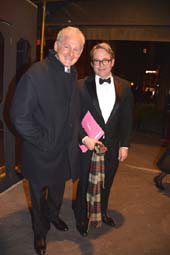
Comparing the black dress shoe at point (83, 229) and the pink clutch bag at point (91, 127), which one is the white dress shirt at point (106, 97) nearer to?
the pink clutch bag at point (91, 127)

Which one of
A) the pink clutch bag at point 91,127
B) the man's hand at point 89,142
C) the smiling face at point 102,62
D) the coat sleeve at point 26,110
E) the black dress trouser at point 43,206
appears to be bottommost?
the black dress trouser at point 43,206

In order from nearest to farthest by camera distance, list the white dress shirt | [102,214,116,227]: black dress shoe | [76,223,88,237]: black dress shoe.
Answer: the white dress shirt, [76,223,88,237]: black dress shoe, [102,214,116,227]: black dress shoe

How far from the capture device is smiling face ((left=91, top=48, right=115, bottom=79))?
2.66m

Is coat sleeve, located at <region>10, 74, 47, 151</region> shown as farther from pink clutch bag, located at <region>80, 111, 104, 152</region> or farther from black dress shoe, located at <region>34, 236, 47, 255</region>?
black dress shoe, located at <region>34, 236, 47, 255</region>

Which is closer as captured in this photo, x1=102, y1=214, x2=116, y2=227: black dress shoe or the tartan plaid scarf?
the tartan plaid scarf

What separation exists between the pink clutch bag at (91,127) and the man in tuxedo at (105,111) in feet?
0.13

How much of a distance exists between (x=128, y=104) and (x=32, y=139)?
3.49ft

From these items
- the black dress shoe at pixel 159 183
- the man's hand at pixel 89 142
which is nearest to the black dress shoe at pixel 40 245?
the man's hand at pixel 89 142

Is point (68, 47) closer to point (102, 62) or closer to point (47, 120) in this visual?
point (102, 62)

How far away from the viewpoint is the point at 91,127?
2.76 metres

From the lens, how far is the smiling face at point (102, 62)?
266cm

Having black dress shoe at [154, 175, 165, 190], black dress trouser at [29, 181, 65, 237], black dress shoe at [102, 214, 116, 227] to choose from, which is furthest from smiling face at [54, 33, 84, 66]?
black dress shoe at [154, 175, 165, 190]

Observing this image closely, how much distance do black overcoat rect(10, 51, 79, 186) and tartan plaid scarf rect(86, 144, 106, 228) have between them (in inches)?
10.7

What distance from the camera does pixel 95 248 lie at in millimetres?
2836
